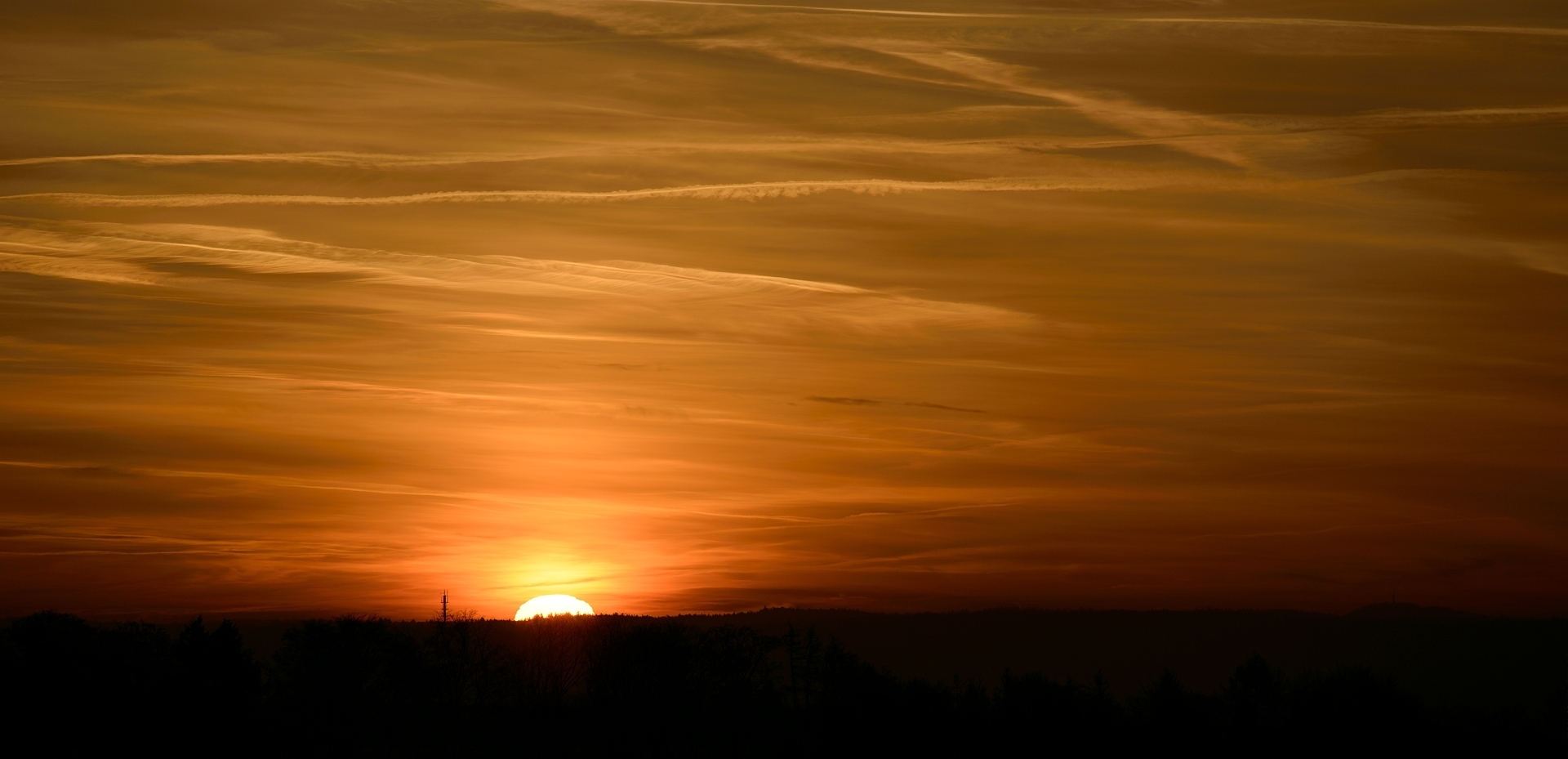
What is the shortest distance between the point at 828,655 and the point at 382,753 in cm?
3042

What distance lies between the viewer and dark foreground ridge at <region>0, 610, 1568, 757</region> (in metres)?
81.7

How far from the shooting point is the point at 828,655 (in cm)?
10012

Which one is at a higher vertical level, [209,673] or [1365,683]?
[209,673]

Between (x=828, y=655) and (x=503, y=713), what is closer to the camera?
(x=828, y=655)

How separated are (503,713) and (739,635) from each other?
71.2 feet

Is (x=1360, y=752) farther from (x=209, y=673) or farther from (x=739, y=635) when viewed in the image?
(x=209, y=673)

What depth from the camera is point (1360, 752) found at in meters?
82.9

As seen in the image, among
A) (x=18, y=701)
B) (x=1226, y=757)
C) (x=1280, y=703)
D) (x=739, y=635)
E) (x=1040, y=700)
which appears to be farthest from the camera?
(x=739, y=635)

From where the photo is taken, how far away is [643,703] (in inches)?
4277

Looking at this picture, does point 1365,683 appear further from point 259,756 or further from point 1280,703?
point 259,756

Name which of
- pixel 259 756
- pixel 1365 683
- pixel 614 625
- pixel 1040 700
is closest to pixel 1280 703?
pixel 1365 683

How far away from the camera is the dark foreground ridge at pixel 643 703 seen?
81.7 m

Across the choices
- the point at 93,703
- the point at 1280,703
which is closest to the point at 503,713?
the point at 93,703

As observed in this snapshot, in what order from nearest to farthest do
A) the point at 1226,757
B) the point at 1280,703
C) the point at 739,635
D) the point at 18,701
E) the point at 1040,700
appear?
the point at 18,701
the point at 1226,757
the point at 1040,700
the point at 1280,703
the point at 739,635
